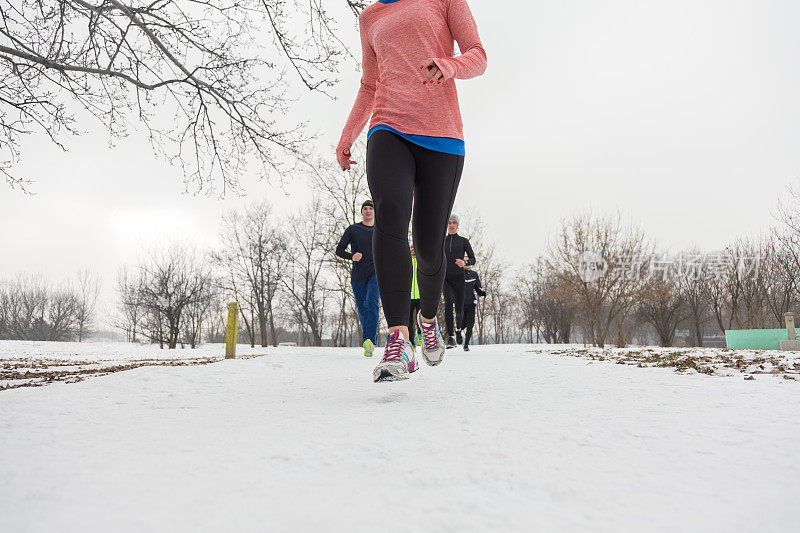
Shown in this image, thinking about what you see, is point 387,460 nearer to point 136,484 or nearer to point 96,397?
point 136,484

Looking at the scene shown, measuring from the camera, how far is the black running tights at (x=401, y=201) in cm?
218

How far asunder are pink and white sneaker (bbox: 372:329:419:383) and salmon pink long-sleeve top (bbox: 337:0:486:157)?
3.53ft

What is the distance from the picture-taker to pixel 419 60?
236 cm

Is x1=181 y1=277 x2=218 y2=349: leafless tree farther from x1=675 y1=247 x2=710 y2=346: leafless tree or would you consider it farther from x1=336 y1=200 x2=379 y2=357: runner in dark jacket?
x1=675 y1=247 x2=710 y2=346: leafless tree

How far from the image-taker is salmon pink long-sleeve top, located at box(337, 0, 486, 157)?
89.7 inches

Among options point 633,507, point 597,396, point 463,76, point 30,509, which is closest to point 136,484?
point 30,509

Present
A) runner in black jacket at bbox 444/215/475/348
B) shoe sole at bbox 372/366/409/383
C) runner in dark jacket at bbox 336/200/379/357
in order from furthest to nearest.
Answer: runner in black jacket at bbox 444/215/475/348 → runner in dark jacket at bbox 336/200/379/357 → shoe sole at bbox 372/366/409/383

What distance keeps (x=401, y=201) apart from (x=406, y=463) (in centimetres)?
139

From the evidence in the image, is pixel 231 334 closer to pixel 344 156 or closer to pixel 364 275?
pixel 364 275

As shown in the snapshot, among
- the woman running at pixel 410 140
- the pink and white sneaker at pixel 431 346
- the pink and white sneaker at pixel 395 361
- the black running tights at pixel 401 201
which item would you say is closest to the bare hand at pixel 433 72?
the woman running at pixel 410 140

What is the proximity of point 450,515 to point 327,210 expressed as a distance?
81.6ft

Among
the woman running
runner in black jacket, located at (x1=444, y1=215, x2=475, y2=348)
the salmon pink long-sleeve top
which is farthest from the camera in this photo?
runner in black jacket, located at (x1=444, y1=215, x2=475, y2=348)

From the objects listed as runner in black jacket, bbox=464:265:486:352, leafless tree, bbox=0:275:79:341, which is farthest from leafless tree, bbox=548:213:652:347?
leafless tree, bbox=0:275:79:341

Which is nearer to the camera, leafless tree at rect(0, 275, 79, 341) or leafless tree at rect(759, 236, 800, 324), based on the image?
leafless tree at rect(759, 236, 800, 324)
